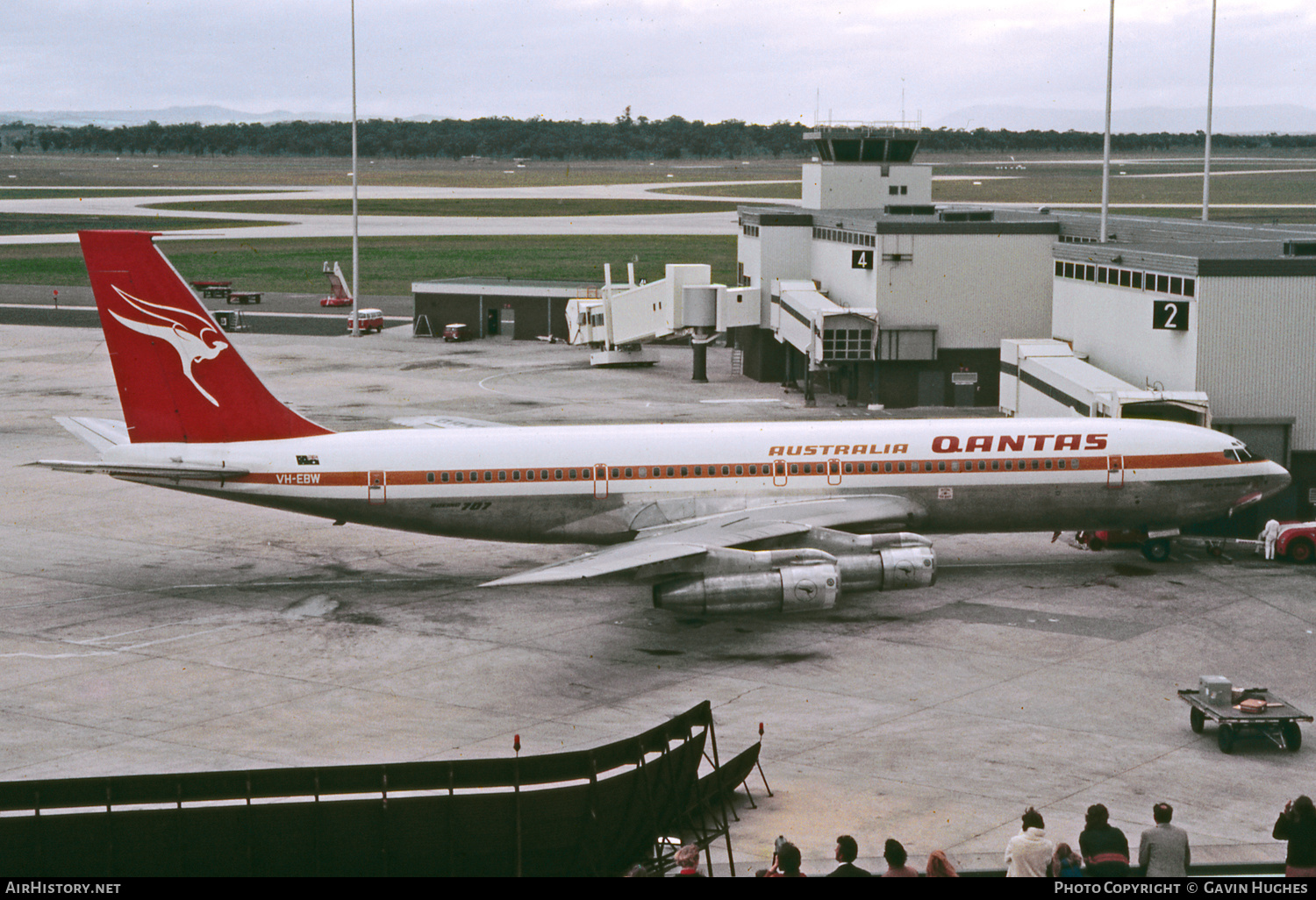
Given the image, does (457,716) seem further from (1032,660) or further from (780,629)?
(1032,660)

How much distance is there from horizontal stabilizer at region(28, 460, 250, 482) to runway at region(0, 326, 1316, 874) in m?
3.51

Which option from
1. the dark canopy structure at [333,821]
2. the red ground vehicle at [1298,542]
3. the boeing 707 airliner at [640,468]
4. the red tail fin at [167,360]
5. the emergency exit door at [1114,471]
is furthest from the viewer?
the red ground vehicle at [1298,542]

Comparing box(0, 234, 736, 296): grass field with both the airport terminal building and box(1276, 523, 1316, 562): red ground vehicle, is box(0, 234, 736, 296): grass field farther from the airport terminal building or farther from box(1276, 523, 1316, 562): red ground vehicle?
box(1276, 523, 1316, 562): red ground vehicle

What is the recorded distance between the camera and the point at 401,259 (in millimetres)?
151875

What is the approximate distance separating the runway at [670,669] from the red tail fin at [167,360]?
4752mm

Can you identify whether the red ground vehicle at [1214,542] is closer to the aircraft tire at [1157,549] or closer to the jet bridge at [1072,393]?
the aircraft tire at [1157,549]

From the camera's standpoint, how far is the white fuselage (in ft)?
121

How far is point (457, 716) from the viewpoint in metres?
28.0

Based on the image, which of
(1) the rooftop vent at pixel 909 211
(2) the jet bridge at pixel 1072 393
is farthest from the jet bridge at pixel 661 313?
(2) the jet bridge at pixel 1072 393

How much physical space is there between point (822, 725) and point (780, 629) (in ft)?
23.8

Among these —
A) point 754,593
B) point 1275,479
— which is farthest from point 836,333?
point 754,593

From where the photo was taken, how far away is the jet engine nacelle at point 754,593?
32469mm
